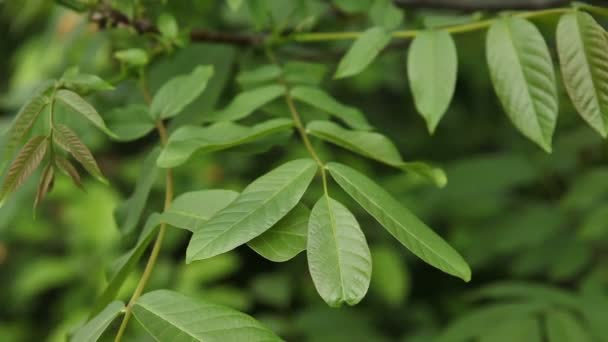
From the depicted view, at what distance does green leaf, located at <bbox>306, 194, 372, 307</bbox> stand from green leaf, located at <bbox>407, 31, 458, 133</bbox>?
24cm

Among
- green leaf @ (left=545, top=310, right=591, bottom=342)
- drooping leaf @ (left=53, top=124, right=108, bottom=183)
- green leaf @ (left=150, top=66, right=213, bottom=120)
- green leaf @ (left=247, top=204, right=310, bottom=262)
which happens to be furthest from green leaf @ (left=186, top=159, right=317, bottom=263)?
green leaf @ (left=545, top=310, right=591, bottom=342)

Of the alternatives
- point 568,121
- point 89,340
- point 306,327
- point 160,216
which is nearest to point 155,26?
point 160,216

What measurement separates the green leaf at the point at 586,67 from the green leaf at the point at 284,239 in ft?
1.19

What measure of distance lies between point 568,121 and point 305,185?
5.78ft

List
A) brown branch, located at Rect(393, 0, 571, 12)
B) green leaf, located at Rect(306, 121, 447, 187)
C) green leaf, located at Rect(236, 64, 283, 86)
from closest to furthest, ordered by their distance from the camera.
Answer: green leaf, located at Rect(306, 121, 447, 187) < green leaf, located at Rect(236, 64, 283, 86) < brown branch, located at Rect(393, 0, 571, 12)

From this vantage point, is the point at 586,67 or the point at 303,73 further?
the point at 303,73

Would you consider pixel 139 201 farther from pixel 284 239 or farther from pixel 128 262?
pixel 284 239

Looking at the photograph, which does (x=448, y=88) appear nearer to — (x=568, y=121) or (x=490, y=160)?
(x=490, y=160)

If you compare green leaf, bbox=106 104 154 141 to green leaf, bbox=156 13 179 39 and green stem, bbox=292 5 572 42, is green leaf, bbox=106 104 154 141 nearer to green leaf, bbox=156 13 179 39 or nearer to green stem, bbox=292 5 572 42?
green leaf, bbox=156 13 179 39

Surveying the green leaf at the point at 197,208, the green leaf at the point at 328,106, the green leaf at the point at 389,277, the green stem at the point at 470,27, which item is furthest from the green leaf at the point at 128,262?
the green leaf at the point at 389,277

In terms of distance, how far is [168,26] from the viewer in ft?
3.54

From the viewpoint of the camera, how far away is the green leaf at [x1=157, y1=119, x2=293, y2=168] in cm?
84

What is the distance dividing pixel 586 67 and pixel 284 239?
0.42 metres

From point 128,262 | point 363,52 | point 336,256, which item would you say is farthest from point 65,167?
point 363,52
